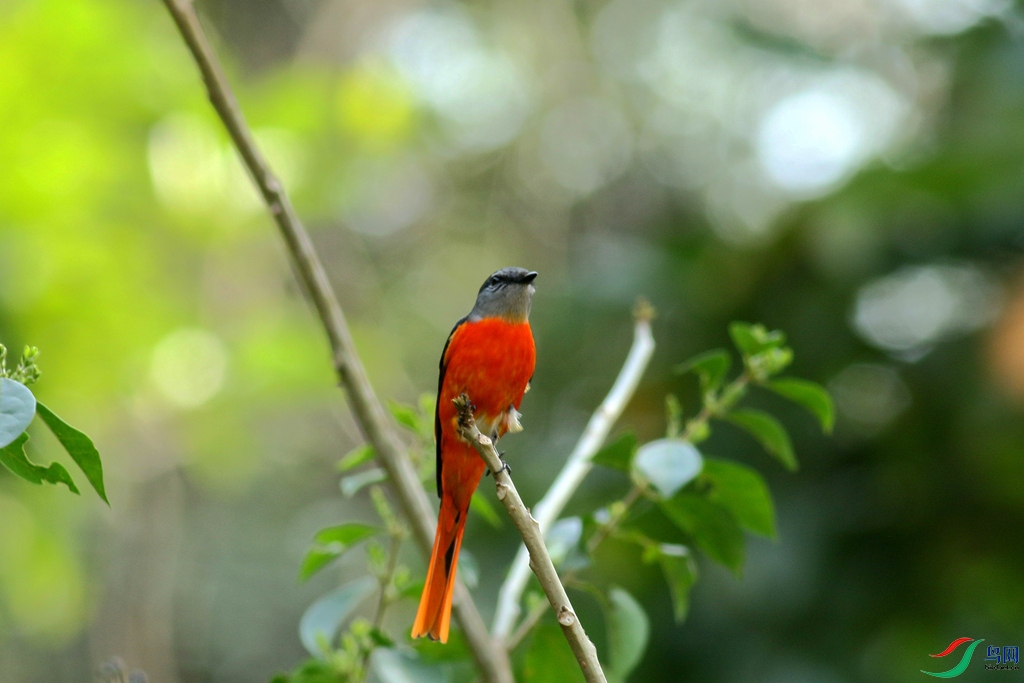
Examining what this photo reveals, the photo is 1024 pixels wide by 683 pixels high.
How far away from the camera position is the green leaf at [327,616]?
7.52 ft

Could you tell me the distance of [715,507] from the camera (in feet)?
7.65

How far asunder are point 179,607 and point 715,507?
30.4 feet

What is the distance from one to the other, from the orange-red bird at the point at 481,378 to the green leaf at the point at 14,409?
1662 millimetres

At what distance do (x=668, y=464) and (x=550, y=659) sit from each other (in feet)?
2.22

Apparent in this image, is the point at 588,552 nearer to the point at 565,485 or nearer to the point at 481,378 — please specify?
the point at 565,485

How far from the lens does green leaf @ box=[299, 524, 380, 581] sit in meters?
2.42

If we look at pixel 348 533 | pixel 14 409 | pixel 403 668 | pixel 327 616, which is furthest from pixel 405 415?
pixel 14 409

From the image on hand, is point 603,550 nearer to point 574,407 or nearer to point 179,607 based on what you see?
point 574,407

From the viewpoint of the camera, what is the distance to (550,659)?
237 centimetres

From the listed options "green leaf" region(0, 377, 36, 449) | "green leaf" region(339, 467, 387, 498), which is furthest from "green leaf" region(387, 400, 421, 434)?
"green leaf" region(0, 377, 36, 449)

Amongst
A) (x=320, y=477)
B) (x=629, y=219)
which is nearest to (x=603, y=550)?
(x=629, y=219)

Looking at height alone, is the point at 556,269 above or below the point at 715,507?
A: above

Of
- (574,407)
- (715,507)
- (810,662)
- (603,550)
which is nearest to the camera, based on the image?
(715,507)

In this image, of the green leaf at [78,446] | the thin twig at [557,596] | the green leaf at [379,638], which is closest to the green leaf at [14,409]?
the green leaf at [78,446]
